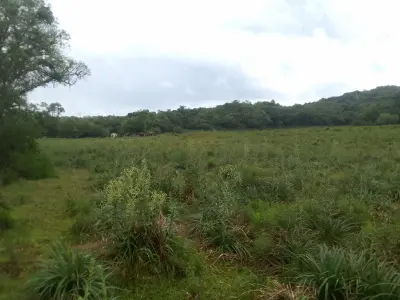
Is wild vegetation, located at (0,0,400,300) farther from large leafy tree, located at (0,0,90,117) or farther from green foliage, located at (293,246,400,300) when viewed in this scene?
large leafy tree, located at (0,0,90,117)

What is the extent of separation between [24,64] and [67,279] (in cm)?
1727

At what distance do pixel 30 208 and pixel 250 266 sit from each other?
6.56 meters

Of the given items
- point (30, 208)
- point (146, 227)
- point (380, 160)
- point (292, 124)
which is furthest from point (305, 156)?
point (292, 124)

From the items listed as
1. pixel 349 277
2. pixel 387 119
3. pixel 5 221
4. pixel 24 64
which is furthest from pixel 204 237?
pixel 387 119

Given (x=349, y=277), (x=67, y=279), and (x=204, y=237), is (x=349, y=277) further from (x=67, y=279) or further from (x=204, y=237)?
(x=67, y=279)

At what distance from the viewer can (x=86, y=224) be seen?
8.94 meters

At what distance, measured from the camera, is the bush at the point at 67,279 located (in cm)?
582

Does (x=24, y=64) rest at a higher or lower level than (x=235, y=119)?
higher

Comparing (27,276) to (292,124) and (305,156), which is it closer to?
(305,156)

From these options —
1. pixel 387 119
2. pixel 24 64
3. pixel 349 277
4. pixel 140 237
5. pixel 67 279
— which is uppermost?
pixel 24 64

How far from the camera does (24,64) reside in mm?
21031

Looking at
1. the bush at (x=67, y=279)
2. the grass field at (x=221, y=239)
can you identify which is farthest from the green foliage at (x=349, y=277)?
the bush at (x=67, y=279)

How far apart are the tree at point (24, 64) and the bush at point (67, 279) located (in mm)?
10924

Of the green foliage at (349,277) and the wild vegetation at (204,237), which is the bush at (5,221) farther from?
the green foliage at (349,277)
